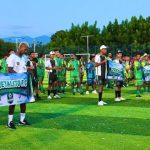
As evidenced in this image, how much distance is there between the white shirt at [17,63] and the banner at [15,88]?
18cm

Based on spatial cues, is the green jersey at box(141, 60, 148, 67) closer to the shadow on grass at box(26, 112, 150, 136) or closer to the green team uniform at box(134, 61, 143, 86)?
the green team uniform at box(134, 61, 143, 86)

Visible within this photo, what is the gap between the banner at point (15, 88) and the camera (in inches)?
491

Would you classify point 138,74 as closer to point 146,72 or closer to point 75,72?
point 146,72

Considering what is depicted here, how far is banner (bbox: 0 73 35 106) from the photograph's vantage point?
12.5m

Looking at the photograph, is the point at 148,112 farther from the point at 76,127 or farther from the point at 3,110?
the point at 3,110

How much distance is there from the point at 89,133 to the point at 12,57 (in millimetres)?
2923

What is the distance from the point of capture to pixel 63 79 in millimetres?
23312

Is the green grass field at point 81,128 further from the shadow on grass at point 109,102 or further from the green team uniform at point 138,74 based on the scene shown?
the green team uniform at point 138,74

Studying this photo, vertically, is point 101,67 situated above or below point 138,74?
above

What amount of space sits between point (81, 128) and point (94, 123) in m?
0.83

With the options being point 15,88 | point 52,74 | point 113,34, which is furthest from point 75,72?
point 113,34

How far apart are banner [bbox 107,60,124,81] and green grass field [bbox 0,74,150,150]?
2.00 m

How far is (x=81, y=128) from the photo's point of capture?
12.3m

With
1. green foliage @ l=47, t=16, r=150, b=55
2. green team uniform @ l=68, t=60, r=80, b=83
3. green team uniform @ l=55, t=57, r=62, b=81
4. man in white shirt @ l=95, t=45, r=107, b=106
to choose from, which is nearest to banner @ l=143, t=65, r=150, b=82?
green team uniform @ l=68, t=60, r=80, b=83
